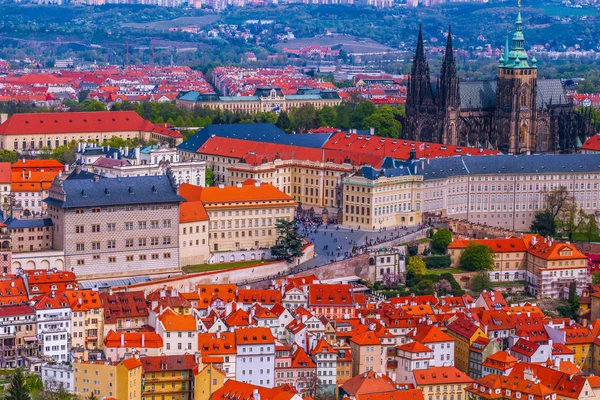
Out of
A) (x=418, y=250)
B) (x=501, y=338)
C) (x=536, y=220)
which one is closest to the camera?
(x=501, y=338)

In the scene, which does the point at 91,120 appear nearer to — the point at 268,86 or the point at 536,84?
the point at 536,84

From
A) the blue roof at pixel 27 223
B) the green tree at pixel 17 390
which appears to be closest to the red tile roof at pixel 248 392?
the green tree at pixel 17 390

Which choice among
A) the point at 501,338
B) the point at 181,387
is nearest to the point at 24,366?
the point at 181,387

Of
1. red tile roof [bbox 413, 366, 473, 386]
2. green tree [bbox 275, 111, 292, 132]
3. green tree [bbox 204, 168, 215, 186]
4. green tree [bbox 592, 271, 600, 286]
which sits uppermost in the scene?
green tree [bbox 275, 111, 292, 132]

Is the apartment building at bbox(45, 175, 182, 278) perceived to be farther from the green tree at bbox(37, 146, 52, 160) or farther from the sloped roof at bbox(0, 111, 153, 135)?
the sloped roof at bbox(0, 111, 153, 135)

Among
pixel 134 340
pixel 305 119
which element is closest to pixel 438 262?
pixel 134 340

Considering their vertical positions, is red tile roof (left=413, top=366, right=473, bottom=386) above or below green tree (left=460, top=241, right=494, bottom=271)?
below

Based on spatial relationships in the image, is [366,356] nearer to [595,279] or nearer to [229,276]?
[229,276]

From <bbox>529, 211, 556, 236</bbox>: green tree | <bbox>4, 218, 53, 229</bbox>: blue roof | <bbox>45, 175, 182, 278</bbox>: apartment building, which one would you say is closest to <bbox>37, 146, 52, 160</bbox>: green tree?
<bbox>45, 175, 182, 278</bbox>: apartment building
